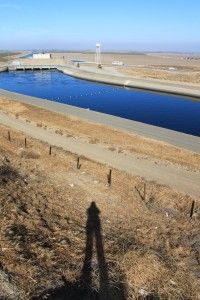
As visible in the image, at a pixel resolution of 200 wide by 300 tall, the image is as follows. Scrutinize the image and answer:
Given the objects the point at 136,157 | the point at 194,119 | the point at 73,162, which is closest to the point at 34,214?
the point at 73,162

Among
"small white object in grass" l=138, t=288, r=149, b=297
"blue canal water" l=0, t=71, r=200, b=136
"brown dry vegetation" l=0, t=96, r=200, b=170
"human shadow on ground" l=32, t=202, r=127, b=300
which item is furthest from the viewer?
"blue canal water" l=0, t=71, r=200, b=136

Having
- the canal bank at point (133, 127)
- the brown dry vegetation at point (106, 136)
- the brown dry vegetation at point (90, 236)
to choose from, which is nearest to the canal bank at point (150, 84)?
the canal bank at point (133, 127)

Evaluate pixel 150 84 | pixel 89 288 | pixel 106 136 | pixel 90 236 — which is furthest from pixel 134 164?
pixel 150 84

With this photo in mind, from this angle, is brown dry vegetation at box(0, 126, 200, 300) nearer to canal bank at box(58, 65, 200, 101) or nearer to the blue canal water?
the blue canal water

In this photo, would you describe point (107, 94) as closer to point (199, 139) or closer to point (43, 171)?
point (199, 139)

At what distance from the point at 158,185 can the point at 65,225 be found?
7876 millimetres

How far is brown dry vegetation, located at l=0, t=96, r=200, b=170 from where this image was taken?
28383mm

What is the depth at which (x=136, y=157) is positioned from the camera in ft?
91.9

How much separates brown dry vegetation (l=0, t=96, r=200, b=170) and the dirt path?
1.10 m

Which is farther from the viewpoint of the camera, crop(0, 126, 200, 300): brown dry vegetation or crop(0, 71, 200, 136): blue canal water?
crop(0, 71, 200, 136): blue canal water

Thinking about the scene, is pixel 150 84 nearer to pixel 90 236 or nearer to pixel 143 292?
pixel 90 236

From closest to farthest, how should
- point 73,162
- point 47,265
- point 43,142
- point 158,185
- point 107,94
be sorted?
1. point 47,265
2. point 158,185
3. point 73,162
4. point 43,142
5. point 107,94

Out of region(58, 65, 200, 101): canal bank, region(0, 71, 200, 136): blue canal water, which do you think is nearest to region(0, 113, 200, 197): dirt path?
region(0, 71, 200, 136): blue canal water

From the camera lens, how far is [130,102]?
6562cm
